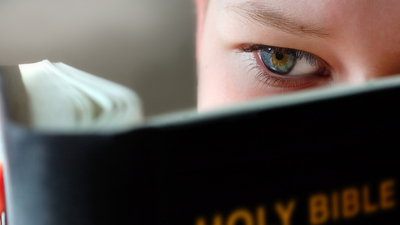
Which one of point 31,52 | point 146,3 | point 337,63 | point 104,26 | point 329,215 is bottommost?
point 329,215

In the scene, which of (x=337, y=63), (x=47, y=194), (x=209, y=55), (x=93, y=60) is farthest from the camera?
(x=93, y=60)

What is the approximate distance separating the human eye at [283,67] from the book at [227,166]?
27cm

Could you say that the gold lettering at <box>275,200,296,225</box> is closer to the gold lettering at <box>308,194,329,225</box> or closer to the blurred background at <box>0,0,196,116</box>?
the gold lettering at <box>308,194,329,225</box>

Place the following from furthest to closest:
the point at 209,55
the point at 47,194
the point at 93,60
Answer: the point at 93,60 → the point at 209,55 → the point at 47,194

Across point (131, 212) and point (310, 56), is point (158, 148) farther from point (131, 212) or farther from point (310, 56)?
point (310, 56)

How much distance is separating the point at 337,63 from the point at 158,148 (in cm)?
29

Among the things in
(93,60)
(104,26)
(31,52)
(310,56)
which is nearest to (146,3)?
(104,26)

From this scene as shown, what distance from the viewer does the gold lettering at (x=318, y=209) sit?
199 mm

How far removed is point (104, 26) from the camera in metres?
1.46

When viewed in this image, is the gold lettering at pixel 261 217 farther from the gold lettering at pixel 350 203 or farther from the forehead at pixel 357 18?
the forehead at pixel 357 18

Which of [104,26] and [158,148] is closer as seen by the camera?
[158,148]

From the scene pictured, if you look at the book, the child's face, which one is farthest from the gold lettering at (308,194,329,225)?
the child's face

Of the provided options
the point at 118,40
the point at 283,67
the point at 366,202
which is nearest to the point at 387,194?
the point at 366,202

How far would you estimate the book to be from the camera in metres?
0.16
